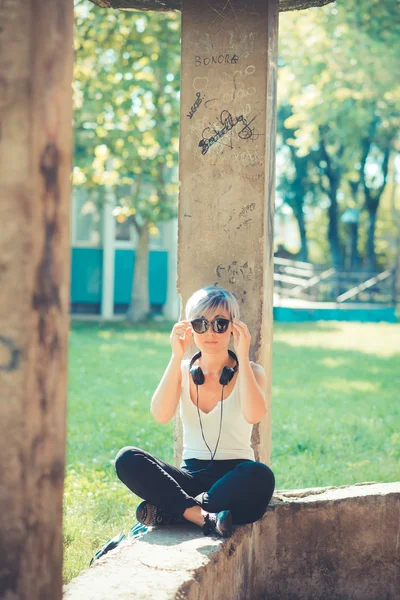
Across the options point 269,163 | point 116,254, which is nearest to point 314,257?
point 116,254

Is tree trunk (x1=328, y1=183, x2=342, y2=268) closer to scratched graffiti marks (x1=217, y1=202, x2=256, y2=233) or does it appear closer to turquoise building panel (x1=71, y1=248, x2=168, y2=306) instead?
turquoise building panel (x1=71, y1=248, x2=168, y2=306)

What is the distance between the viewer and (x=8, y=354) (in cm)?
209

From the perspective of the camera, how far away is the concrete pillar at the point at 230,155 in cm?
441

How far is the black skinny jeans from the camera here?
379 centimetres

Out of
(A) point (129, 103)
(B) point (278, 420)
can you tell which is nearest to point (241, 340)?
(B) point (278, 420)

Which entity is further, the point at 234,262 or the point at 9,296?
the point at 234,262

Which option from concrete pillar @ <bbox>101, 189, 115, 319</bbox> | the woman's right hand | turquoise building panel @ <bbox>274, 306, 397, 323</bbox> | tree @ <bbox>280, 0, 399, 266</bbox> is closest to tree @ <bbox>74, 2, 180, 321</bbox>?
concrete pillar @ <bbox>101, 189, 115, 319</bbox>

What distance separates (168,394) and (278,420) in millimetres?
4590

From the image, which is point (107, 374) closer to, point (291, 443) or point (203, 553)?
point (291, 443)

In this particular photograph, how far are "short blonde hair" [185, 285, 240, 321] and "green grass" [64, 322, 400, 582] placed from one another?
143 cm

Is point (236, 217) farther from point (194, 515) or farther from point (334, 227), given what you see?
point (334, 227)

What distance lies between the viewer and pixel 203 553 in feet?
11.2

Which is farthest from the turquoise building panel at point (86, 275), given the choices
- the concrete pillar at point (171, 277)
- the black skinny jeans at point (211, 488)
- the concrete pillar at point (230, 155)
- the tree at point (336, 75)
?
the black skinny jeans at point (211, 488)

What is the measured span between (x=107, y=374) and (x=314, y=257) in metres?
34.6
